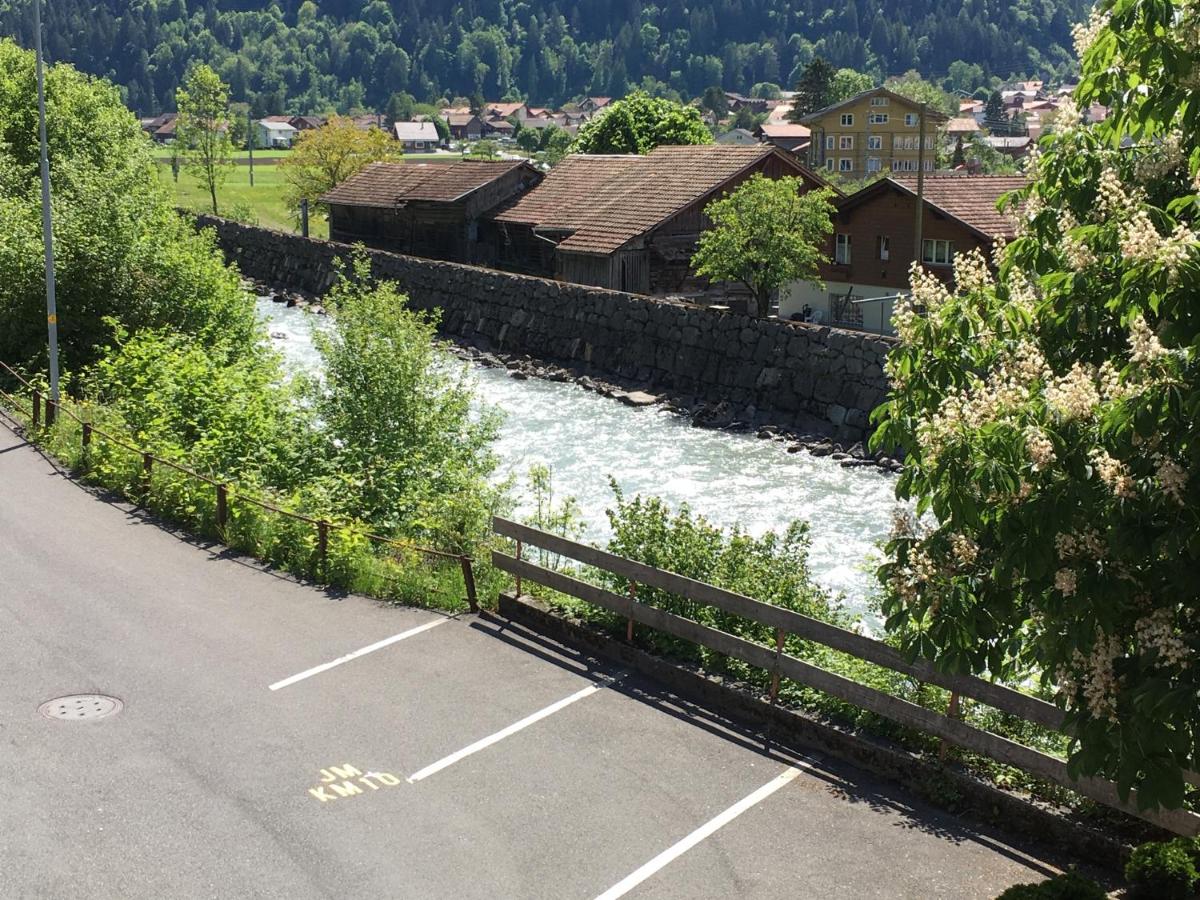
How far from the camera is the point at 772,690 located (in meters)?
11.0

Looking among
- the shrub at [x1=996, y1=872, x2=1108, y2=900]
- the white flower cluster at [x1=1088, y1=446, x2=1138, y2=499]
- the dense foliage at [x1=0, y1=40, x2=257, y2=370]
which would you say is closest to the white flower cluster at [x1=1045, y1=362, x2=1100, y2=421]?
the white flower cluster at [x1=1088, y1=446, x2=1138, y2=499]

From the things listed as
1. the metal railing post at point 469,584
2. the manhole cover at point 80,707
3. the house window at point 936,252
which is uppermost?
the house window at point 936,252

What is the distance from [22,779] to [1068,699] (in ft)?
26.0

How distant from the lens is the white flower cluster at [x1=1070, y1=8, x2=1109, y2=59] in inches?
269

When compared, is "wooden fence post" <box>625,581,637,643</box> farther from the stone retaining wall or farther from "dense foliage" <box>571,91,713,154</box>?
"dense foliage" <box>571,91,713,154</box>

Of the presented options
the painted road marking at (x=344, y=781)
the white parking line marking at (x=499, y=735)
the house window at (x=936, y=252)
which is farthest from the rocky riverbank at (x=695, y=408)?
the painted road marking at (x=344, y=781)

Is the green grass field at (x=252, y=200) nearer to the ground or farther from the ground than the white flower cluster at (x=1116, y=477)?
farther from the ground

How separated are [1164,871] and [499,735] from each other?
534 centimetres

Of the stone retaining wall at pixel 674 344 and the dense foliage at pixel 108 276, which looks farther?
the stone retaining wall at pixel 674 344

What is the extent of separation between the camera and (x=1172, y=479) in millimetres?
5742

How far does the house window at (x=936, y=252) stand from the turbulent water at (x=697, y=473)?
39.0 ft

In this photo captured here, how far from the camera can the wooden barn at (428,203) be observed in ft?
180

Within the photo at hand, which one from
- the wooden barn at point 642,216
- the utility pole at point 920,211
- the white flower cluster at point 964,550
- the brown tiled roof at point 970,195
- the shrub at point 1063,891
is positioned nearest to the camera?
the white flower cluster at point 964,550

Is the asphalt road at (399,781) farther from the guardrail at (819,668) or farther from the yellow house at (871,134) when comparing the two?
the yellow house at (871,134)
